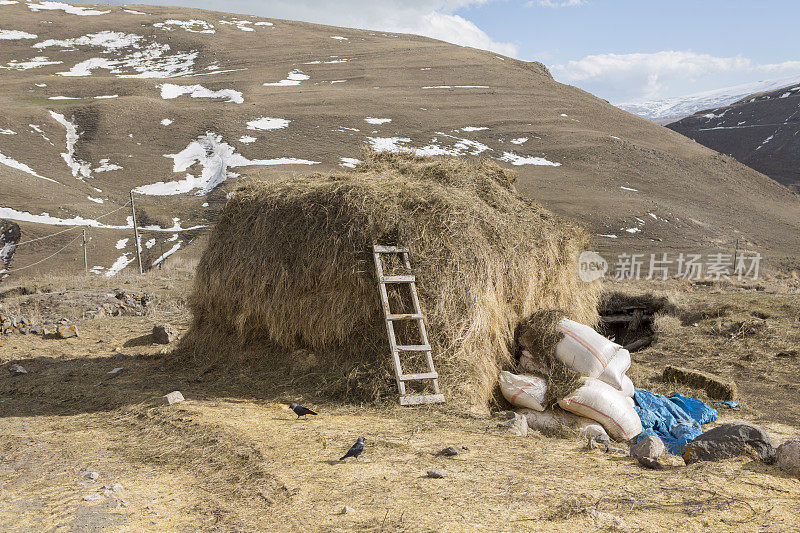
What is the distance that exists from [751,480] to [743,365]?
694cm

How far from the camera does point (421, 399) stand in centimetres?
612

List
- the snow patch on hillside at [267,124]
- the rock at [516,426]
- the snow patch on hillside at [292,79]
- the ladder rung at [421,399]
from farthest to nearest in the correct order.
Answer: the snow patch on hillside at [292,79]
the snow patch on hillside at [267,124]
the ladder rung at [421,399]
the rock at [516,426]

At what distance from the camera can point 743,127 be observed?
238 ft

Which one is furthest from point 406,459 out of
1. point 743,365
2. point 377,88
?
point 377,88

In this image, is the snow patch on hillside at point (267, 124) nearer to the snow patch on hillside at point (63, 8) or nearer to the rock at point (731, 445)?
the rock at point (731, 445)

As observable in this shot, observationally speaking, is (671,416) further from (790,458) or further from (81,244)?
(81,244)

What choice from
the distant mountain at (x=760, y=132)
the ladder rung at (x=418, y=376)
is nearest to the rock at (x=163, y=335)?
the ladder rung at (x=418, y=376)

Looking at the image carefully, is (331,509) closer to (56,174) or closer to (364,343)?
(364,343)

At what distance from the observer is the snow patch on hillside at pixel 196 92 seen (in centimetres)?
5584

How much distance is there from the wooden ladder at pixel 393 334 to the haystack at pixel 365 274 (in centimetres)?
15

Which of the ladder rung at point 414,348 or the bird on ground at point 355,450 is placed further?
the ladder rung at point 414,348

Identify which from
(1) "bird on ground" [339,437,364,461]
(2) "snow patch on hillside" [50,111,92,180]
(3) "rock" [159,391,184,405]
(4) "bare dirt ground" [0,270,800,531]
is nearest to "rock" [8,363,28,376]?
(4) "bare dirt ground" [0,270,800,531]

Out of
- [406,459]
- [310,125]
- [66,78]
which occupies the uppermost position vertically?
[66,78]

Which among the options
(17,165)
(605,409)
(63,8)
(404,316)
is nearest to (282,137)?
(17,165)
